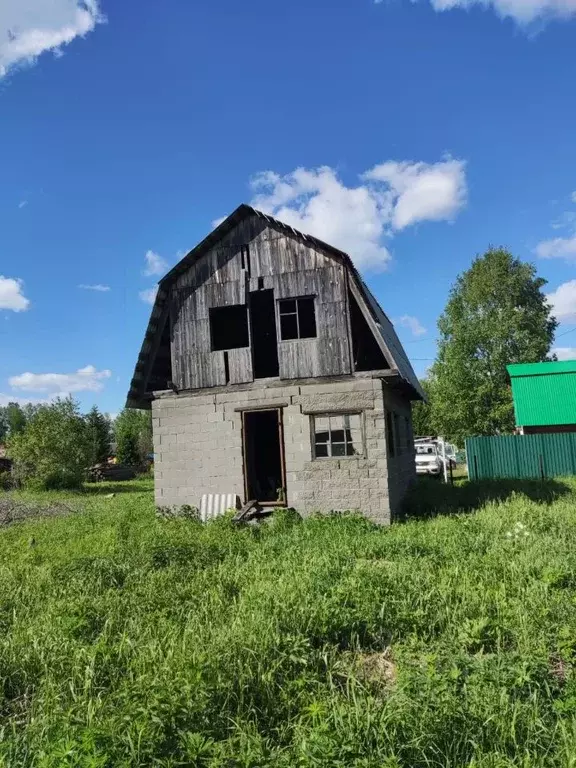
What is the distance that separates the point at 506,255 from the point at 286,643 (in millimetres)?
35533

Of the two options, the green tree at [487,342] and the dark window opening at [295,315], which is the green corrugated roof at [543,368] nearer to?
the green tree at [487,342]

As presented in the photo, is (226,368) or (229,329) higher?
(229,329)

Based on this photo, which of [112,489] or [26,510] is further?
[112,489]

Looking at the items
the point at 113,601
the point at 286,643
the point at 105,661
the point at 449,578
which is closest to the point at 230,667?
the point at 286,643

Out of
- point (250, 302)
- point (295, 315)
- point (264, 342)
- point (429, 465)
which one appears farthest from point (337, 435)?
point (429, 465)

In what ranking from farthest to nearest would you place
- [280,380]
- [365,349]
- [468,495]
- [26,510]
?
1. [26,510]
2. [468,495]
3. [365,349]
4. [280,380]

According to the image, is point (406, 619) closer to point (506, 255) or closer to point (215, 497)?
point (215, 497)

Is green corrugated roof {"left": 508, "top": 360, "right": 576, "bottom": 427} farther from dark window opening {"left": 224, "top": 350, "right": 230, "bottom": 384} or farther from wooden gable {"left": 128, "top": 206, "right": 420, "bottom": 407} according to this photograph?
dark window opening {"left": 224, "top": 350, "right": 230, "bottom": 384}

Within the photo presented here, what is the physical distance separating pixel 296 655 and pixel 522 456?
765 inches

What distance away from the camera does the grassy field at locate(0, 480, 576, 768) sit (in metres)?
3.44

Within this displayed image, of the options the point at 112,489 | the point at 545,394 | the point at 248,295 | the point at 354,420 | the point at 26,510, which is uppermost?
the point at 248,295

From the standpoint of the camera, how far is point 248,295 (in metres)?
12.9

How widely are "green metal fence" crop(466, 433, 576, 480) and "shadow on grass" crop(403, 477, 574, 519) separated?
2546 millimetres

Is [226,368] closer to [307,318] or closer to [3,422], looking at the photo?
[307,318]
